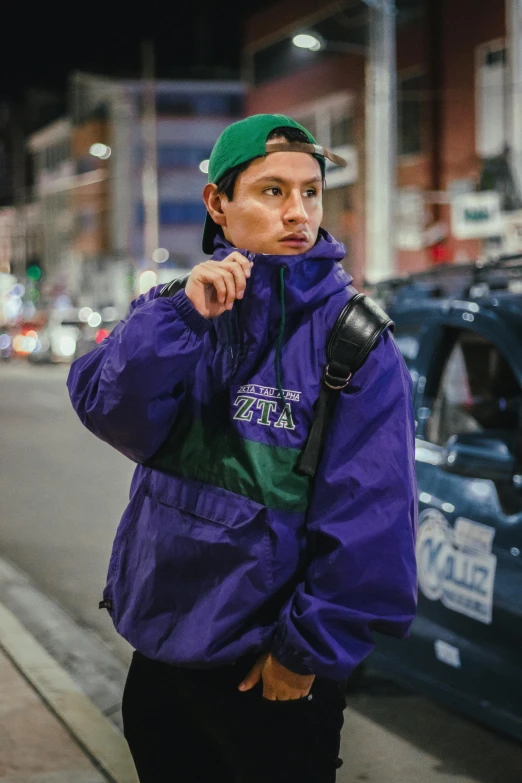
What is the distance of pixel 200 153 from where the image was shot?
183 ft

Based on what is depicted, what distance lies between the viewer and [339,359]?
193cm

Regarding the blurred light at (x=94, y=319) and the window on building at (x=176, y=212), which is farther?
the window on building at (x=176, y=212)

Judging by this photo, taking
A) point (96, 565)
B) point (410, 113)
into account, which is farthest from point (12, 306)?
point (96, 565)

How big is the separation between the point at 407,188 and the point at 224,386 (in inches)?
1039

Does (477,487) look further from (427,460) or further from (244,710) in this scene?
(244,710)

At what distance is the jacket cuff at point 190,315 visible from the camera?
1.99m

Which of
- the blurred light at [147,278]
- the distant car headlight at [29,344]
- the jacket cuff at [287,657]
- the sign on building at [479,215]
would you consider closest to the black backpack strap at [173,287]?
the jacket cuff at [287,657]

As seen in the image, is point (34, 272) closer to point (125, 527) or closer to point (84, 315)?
point (84, 315)

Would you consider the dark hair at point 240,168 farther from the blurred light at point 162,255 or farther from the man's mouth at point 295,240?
the blurred light at point 162,255

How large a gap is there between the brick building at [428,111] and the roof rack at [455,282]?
1435 centimetres

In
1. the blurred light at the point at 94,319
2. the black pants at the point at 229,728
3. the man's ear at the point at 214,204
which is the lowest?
the black pants at the point at 229,728

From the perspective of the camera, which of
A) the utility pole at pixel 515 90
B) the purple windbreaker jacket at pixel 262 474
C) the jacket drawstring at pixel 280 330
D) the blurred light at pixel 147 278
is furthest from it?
the blurred light at pixel 147 278

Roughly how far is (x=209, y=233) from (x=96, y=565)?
17.8 ft

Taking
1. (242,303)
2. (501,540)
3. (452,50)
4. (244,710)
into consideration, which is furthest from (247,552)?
(452,50)
